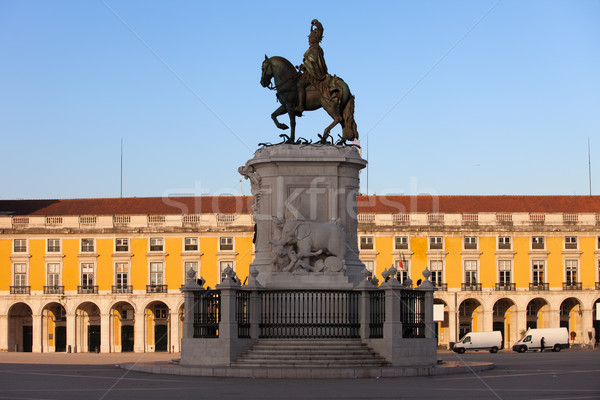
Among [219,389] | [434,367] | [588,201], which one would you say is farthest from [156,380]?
[588,201]

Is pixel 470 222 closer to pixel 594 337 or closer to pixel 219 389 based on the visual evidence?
pixel 594 337

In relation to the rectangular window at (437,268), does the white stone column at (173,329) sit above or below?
below

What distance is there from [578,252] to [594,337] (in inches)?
252

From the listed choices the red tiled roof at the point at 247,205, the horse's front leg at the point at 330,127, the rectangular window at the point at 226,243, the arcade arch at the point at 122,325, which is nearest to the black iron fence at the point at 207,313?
the horse's front leg at the point at 330,127

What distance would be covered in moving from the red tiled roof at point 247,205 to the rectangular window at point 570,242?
3.34 m

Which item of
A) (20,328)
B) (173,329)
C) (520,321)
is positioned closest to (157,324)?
(173,329)

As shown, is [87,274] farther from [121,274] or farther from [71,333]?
[71,333]

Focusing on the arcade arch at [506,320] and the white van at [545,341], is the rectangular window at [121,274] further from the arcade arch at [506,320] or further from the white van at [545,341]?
the white van at [545,341]

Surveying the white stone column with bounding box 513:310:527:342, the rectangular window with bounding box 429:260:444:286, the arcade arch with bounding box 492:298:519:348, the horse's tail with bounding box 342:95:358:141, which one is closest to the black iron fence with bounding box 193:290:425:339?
the horse's tail with bounding box 342:95:358:141

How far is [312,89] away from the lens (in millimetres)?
28062

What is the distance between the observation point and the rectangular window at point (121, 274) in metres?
82.9

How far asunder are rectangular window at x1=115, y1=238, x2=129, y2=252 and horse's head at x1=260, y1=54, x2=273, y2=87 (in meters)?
56.0

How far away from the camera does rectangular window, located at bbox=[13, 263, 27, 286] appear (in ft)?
272

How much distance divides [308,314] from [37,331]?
59197 millimetres
